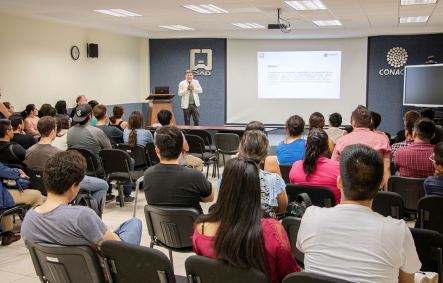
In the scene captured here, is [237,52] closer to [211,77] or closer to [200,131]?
[211,77]

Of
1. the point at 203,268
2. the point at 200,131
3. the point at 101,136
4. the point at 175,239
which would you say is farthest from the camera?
the point at 200,131

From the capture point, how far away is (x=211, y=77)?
11.7 meters

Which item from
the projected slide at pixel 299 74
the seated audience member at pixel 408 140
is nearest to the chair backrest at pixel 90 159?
the seated audience member at pixel 408 140

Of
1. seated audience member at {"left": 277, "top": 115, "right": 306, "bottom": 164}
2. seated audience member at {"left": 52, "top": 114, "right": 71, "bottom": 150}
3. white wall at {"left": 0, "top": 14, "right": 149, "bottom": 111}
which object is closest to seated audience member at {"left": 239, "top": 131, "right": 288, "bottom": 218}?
seated audience member at {"left": 277, "top": 115, "right": 306, "bottom": 164}

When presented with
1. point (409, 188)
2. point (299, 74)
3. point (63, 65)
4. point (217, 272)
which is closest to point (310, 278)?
point (217, 272)

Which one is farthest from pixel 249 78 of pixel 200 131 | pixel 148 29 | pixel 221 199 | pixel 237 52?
pixel 221 199

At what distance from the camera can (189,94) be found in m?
10.5

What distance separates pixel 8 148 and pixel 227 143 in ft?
10.2

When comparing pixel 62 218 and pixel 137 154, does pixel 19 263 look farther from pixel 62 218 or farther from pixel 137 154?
pixel 137 154

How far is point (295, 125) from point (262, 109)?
7.74m

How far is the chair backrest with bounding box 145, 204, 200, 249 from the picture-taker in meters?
2.57

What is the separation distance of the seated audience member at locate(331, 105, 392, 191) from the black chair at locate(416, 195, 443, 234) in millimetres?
805

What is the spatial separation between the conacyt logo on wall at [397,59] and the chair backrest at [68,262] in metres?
10.2

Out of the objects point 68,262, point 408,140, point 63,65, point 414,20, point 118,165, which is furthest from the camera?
point 63,65
